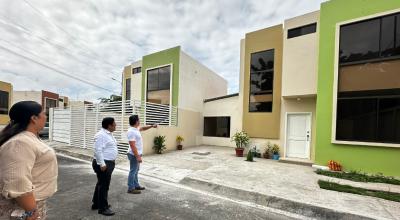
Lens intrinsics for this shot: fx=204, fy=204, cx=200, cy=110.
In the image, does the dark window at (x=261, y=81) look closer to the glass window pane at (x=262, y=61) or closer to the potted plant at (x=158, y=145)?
the glass window pane at (x=262, y=61)

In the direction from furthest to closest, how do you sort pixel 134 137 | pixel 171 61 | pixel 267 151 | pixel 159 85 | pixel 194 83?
1. pixel 194 83
2. pixel 159 85
3. pixel 171 61
4. pixel 267 151
5. pixel 134 137

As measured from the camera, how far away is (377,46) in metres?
6.71

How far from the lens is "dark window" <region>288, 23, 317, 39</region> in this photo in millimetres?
8922

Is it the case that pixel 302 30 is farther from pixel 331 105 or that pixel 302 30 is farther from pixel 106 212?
pixel 106 212

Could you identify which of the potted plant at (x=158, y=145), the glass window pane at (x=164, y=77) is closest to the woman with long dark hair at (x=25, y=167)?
the potted plant at (x=158, y=145)

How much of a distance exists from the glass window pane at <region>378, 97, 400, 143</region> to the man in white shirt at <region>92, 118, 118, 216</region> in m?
7.85

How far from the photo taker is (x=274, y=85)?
10.1 meters

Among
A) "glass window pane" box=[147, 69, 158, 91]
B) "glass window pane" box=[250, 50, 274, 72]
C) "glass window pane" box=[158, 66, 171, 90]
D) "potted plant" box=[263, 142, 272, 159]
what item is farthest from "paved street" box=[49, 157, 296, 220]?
"glass window pane" box=[147, 69, 158, 91]

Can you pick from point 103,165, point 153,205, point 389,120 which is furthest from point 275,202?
point 389,120

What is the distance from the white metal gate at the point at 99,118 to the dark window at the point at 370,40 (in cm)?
836

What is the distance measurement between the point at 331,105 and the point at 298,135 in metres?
2.42

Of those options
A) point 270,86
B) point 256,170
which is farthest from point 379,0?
point 256,170

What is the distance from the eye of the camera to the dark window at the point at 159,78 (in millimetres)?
13172

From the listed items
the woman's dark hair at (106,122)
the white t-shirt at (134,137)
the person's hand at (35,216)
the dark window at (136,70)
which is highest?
the dark window at (136,70)
